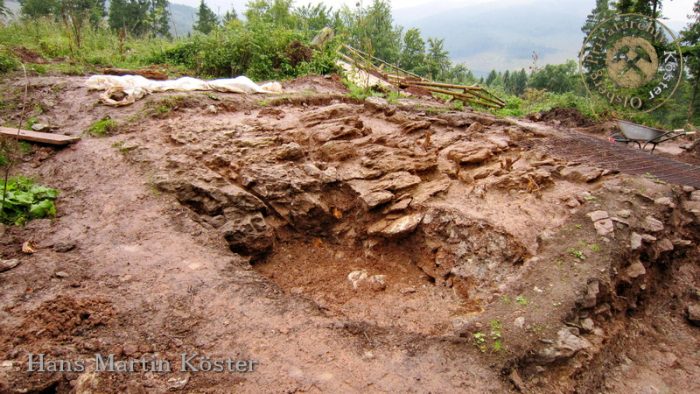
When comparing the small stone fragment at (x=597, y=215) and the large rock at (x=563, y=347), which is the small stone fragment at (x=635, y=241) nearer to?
the small stone fragment at (x=597, y=215)

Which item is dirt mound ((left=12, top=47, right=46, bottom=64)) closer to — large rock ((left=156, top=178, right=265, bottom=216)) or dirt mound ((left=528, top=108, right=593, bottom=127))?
large rock ((left=156, top=178, right=265, bottom=216))

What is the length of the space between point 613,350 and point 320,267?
3518 mm

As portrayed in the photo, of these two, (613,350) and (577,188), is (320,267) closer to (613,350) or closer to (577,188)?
(613,350)

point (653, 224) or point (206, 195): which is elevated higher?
point (653, 224)

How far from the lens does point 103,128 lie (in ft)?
20.3

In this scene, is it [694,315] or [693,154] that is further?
[693,154]

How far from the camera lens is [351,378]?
2957 millimetres

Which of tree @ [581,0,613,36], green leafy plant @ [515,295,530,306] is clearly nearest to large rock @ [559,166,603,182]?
green leafy plant @ [515,295,530,306]

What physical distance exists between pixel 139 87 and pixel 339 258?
5263 mm

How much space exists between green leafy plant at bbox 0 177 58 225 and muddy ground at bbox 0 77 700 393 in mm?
155

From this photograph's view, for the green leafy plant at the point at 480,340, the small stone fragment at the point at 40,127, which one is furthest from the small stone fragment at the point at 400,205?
the small stone fragment at the point at 40,127

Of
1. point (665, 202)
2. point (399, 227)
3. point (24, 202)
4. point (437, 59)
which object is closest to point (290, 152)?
point (399, 227)

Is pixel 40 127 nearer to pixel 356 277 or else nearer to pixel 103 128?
pixel 103 128

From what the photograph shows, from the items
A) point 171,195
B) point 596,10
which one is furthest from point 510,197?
point 596,10
